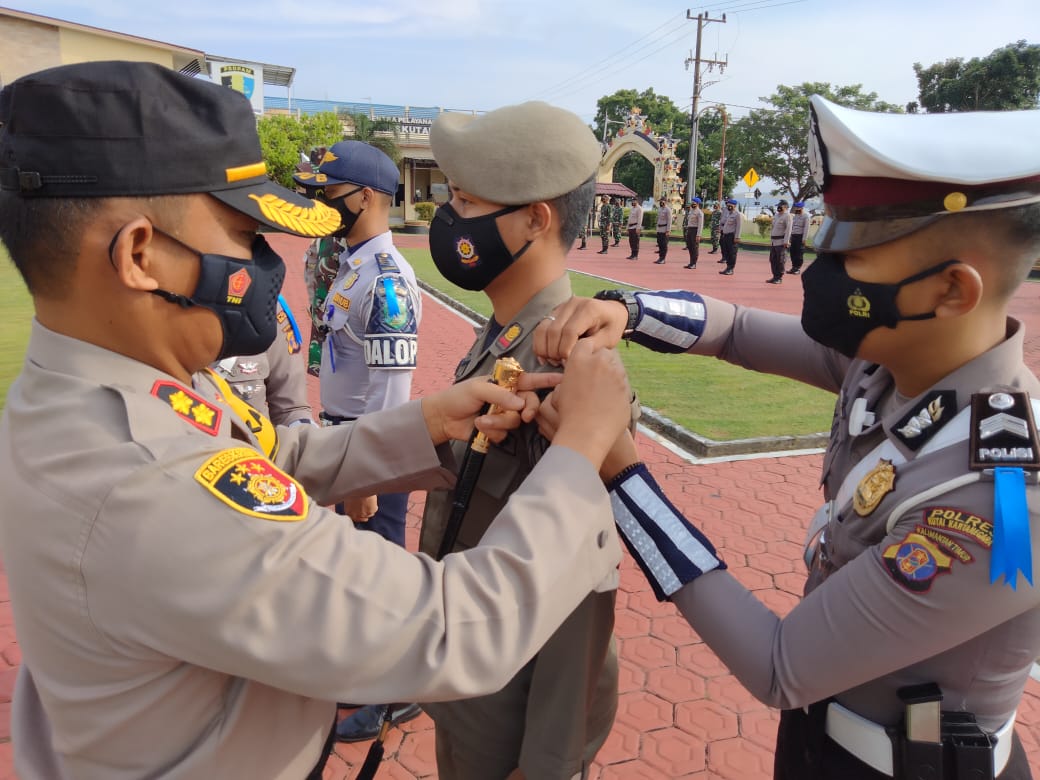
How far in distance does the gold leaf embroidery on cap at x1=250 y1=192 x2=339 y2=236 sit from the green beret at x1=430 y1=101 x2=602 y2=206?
1.51ft

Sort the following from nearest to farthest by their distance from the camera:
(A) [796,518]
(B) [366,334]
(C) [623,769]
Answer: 1. (C) [623,769]
2. (B) [366,334]
3. (A) [796,518]

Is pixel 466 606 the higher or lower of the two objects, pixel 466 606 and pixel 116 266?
the lower

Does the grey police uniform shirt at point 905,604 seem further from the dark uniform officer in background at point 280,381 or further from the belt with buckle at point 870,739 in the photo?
the dark uniform officer in background at point 280,381

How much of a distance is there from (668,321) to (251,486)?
148 centimetres

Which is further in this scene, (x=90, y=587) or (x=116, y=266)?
(x=116, y=266)

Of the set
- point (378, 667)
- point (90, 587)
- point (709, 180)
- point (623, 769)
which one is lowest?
point (623, 769)

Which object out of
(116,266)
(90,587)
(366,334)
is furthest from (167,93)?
(366,334)

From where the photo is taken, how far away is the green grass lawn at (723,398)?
704 cm

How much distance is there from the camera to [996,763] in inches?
60.1

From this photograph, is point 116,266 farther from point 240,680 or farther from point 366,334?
point 366,334

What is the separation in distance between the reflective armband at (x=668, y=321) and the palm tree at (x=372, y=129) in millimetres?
37970

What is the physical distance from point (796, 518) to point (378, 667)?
4663 millimetres

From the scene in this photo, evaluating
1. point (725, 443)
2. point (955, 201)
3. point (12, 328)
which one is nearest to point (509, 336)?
point (955, 201)

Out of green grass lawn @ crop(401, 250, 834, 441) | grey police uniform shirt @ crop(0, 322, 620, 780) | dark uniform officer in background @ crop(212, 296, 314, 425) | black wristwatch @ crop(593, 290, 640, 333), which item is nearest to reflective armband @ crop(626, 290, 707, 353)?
black wristwatch @ crop(593, 290, 640, 333)
